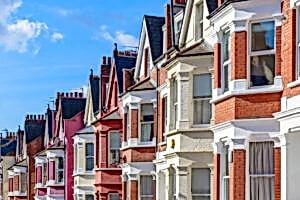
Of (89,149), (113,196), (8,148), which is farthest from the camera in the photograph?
(8,148)

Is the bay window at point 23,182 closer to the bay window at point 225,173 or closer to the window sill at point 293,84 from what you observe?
the bay window at point 225,173

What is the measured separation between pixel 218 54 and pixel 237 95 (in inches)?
83.9

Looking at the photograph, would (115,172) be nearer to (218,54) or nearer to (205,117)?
(205,117)

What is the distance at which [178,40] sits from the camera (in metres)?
31.2

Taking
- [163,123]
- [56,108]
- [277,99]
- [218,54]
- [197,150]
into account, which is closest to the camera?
[277,99]

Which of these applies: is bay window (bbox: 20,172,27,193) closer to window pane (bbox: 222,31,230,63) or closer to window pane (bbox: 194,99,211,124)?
window pane (bbox: 194,99,211,124)

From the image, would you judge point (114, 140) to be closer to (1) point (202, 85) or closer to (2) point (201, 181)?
(2) point (201, 181)

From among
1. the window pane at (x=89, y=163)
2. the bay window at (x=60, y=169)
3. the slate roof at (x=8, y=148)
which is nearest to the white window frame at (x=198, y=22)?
the window pane at (x=89, y=163)

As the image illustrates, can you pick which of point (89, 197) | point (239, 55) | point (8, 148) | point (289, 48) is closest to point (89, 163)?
point (89, 197)

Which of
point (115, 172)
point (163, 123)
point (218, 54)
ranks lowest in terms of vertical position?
point (115, 172)

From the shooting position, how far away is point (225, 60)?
22250 mm

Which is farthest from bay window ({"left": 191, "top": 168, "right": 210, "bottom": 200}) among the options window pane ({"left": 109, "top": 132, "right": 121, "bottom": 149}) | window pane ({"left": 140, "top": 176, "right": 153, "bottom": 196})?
window pane ({"left": 109, "top": 132, "right": 121, "bottom": 149})

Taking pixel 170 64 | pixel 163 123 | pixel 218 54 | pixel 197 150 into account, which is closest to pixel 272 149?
pixel 218 54

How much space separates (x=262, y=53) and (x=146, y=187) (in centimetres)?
1503
